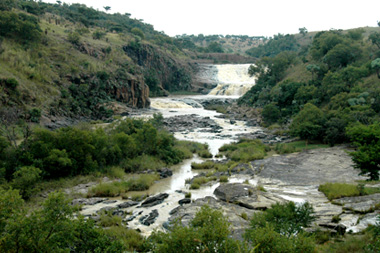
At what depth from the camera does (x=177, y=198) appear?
1803 cm

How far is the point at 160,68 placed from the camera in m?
88.2

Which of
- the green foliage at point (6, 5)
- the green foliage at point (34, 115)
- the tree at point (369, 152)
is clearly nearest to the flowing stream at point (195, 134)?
the tree at point (369, 152)

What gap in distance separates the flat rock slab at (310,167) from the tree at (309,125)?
3413 millimetres

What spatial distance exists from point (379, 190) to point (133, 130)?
19932 millimetres

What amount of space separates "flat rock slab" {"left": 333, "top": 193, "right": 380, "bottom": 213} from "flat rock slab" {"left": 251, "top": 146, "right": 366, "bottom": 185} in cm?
481

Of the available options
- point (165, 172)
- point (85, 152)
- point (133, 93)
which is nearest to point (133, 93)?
point (133, 93)

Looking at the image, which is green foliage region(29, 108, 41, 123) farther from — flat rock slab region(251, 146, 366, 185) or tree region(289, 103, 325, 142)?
tree region(289, 103, 325, 142)

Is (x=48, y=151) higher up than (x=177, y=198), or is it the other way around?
(x=48, y=151)

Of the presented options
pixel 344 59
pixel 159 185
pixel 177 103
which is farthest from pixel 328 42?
pixel 159 185

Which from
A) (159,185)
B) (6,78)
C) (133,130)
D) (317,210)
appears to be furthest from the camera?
(6,78)

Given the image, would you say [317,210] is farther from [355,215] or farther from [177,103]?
[177,103]

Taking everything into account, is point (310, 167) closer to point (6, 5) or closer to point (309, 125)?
point (309, 125)

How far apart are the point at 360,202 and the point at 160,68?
78.6 m

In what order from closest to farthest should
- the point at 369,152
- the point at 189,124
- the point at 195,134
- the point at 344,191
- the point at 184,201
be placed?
the point at 369,152, the point at 344,191, the point at 184,201, the point at 195,134, the point at 189,124
